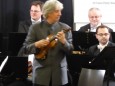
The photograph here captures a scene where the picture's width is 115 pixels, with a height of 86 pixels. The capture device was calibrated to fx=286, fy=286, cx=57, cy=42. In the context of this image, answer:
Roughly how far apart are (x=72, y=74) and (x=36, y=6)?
115 cm

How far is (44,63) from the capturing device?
2.81m

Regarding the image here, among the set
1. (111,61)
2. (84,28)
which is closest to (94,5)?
(84,28)

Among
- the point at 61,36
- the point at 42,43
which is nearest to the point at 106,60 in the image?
the point at 61,36

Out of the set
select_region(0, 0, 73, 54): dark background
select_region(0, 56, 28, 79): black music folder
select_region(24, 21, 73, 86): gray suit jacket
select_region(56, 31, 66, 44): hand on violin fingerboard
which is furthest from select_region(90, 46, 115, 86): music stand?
select_region(0, 0, 73, 54): dark background

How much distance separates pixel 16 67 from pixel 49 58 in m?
0.66

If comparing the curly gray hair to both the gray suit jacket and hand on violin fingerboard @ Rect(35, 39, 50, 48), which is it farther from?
hand on violin fingerboard @ Rect(35, 39, 50, 48)

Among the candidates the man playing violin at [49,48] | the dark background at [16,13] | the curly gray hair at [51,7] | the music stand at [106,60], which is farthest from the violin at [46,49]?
the dark background at [16,13]

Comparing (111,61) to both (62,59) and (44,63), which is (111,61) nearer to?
(62,59)

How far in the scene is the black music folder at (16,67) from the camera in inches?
128

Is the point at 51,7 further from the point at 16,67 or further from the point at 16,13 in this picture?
the point at 16,13

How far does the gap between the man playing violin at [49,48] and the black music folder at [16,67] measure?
428 mm

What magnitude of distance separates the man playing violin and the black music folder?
0.43m

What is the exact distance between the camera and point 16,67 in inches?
131

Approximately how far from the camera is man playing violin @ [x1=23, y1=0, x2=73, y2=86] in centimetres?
276
